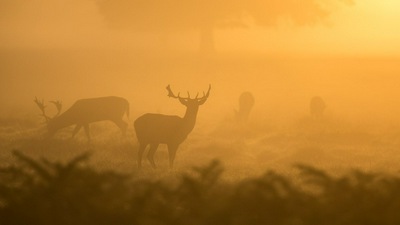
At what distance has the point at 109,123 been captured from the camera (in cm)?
2103

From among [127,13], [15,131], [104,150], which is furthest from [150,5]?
[104,150]

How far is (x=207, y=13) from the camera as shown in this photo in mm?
49188

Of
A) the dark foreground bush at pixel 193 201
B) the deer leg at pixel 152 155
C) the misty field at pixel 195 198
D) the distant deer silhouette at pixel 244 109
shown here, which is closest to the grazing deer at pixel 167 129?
the deer leg at pixel 152 155

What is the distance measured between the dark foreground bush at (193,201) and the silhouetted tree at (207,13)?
46.8m

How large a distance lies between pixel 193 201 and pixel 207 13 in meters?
47.7

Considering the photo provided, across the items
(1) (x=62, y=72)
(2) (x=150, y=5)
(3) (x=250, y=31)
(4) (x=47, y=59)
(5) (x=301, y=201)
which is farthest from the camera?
(3) (x=250, y=31)

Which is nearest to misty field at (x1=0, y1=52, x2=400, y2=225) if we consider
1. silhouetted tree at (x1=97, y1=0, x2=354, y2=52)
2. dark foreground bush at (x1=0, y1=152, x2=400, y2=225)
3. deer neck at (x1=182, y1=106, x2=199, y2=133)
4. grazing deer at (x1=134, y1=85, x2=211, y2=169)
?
dark foreground bush at (x1=0, y1=152, x2=400, y2=225)

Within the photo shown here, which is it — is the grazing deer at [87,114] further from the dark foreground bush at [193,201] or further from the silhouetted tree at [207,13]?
the silhouetted tree at [207,13]

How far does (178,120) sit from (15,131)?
763 centimetres

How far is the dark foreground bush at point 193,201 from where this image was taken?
2188 mm

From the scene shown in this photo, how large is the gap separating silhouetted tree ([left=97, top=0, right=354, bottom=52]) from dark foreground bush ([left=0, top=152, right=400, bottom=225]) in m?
46.8

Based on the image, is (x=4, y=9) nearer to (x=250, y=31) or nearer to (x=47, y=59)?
(x=47, y=59)

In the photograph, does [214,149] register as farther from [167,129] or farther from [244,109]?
[244,109]

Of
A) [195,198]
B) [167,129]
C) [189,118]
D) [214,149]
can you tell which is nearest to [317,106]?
[214,149]
